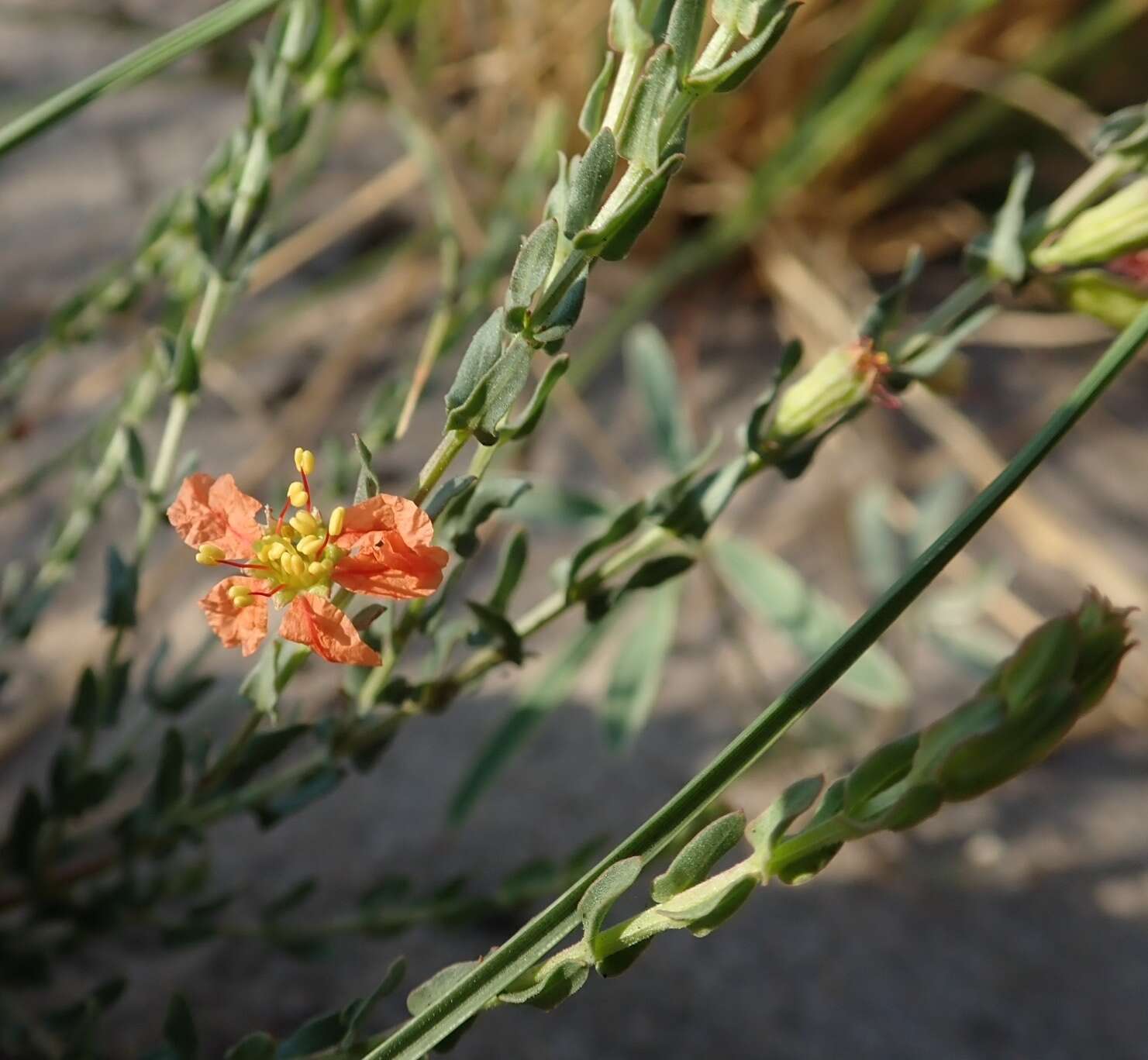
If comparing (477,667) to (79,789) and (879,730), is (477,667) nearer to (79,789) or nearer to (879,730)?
(79,789)

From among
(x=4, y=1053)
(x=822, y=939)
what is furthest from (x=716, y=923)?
(x=822, y=939)

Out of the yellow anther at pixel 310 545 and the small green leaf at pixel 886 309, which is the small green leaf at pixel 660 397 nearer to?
the small green leaf at pixel 886 309

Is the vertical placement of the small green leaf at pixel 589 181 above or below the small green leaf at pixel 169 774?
below

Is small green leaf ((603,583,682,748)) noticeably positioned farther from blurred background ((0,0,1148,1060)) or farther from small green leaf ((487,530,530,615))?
small green leaf ((487,530,530,615))

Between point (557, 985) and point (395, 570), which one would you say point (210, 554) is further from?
point (557, 985)

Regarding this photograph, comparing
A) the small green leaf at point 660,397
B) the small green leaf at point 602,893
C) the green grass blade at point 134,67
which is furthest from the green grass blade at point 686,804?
the small green leaf at point 660,397

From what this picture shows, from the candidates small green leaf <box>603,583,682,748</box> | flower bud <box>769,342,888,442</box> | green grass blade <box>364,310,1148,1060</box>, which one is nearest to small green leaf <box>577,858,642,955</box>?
green grass blade <box>364,310,1148,1060</box>
